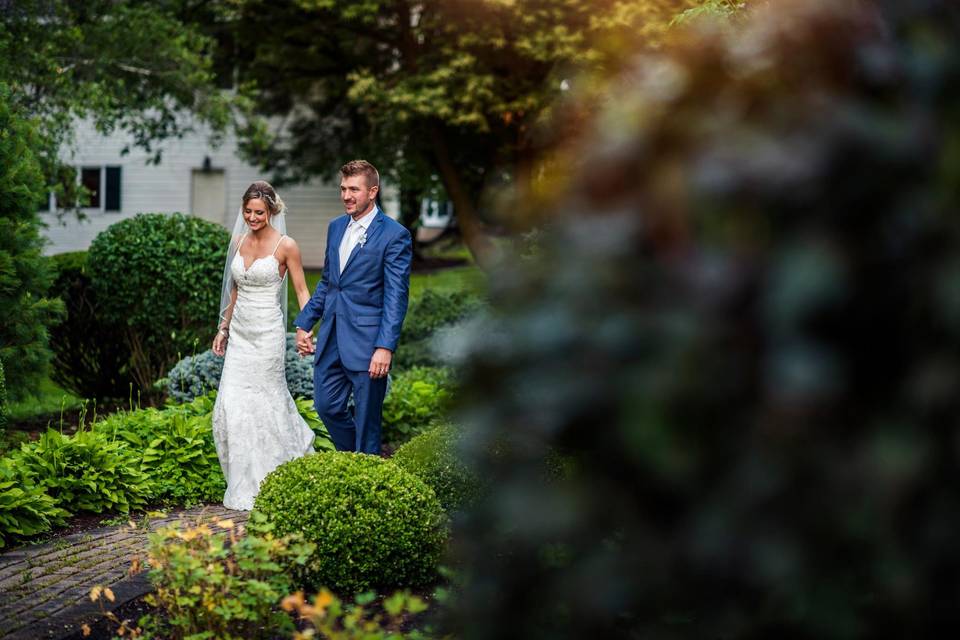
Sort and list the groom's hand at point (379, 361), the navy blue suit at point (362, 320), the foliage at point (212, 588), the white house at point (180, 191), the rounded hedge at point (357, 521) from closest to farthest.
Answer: the foliage at point (212, 588) < the rounded hedge at point (357, 521) < the groom's hand at point (379, 361) < the navy blue suit at point (362, 320) < the white house at point (180, 191)

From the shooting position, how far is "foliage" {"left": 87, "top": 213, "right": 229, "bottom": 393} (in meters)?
10.4

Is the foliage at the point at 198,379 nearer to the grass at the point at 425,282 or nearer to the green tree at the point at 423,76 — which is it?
the grass at the point at 425,282

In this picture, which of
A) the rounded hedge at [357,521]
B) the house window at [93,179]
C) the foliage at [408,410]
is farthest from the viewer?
the house window at [93,179]

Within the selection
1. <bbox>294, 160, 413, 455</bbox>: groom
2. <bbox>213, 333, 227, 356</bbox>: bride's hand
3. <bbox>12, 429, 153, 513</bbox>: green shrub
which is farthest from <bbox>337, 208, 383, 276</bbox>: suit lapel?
<bbox>12, 429, 153, 513</bbox>: green shrub

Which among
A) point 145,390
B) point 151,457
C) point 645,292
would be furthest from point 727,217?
point 145,390

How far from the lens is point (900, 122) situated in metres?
1.73

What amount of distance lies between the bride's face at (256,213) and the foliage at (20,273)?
2437mm

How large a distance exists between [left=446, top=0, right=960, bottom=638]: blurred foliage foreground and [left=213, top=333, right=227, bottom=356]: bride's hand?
20.9 ft

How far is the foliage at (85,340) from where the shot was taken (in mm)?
10898

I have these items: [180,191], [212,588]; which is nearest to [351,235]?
[212,588]

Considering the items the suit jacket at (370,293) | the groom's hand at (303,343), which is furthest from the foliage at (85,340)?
the suit jacket at (370,293)

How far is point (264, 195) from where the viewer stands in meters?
7.75

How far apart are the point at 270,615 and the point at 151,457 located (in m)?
3.41

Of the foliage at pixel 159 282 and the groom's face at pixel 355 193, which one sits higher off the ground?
the groom's face at pixel 355 193
